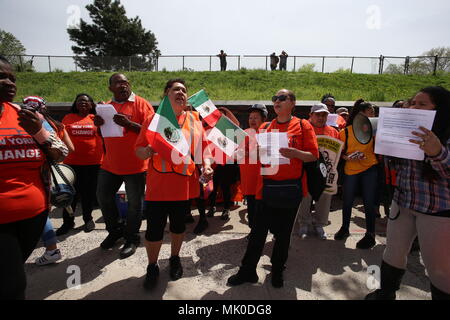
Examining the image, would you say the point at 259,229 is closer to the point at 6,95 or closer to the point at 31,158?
the point at 31,158

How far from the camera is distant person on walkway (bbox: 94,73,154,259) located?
3258mm

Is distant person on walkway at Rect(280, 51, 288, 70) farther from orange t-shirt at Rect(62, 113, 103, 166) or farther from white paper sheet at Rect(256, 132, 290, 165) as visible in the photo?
white paper sheet at Rect(256, 132, 290, 165)

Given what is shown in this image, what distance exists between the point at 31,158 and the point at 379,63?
920 inches

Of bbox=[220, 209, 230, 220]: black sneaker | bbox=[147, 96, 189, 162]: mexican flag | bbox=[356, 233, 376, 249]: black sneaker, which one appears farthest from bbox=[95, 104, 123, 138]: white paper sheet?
bbox=[356, 233, 376, 249]: black sneaker

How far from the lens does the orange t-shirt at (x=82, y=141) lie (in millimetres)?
4148

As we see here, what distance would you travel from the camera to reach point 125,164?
328 cm

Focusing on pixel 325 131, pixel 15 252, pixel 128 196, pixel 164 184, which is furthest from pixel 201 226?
pixel 15 252

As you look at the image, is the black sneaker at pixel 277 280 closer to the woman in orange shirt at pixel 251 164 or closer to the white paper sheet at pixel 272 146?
the woman in orange shirt at pixel 251 164

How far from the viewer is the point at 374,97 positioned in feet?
36.5

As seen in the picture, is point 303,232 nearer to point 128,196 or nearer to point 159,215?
point 159,215

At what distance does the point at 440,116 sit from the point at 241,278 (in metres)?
2.38

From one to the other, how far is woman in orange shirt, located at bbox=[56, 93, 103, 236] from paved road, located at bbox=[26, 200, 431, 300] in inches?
12.3

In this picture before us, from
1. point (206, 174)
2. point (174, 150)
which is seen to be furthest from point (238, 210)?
point (174, 150)

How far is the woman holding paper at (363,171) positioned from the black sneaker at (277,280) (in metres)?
1.60
